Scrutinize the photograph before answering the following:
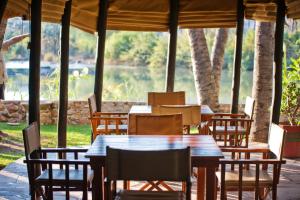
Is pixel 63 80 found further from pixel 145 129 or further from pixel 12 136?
pixel 12 136

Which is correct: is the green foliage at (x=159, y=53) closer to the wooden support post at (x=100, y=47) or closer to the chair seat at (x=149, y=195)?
the wooden support post at (x=100, y=47)

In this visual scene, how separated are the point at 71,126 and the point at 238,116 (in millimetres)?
5407

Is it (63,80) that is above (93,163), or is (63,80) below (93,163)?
above

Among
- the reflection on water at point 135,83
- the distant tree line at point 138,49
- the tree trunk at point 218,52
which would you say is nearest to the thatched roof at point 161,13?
the tree trunk at point 218,52

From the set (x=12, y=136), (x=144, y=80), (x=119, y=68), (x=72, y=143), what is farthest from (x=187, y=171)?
(x=119, y=68)

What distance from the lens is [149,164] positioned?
10.7ft

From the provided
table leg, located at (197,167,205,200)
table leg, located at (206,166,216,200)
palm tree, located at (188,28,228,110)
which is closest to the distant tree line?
palm tree, located at (188,28,228,110)

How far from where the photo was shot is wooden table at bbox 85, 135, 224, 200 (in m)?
3.66

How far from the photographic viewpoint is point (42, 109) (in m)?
11.1

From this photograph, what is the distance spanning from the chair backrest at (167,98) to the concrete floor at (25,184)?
1549 mm

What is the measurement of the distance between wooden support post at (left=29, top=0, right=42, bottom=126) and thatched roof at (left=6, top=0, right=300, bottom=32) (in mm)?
1611

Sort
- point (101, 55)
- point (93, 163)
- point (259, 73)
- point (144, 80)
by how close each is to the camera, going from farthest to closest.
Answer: point (144, 80) → point (259, 73) → point (101, 55) → point (93, 163)

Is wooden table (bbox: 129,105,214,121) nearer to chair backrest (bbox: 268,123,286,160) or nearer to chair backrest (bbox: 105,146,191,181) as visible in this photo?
chair backrest (bbox: 268,123,286,160)

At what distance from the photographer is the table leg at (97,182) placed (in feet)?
12.0
